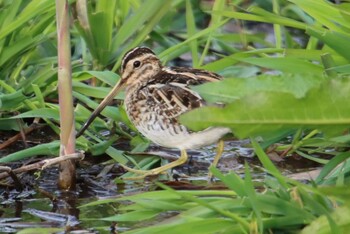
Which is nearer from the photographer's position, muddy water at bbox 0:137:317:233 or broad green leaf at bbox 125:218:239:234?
broad green leaf at bbox 125:218:239:234

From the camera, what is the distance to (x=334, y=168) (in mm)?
4375

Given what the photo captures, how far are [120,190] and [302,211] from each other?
139 centimetres

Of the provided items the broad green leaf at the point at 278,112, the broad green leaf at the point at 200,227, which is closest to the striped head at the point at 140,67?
the broad green leaf at the point at 200,227

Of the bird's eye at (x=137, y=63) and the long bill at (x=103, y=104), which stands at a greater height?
the bird's eye at (x=137, y=63)

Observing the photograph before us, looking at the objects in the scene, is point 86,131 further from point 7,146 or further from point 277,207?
point 277,207

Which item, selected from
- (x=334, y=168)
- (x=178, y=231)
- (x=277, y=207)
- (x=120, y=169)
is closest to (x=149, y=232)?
(x=178, y=231)

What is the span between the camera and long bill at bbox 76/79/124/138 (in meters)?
5.05

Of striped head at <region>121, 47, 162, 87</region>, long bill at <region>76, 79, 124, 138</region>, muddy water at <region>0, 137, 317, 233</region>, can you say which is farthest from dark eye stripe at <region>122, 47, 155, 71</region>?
muddy water at <region>0, 137, 317, 233</region>

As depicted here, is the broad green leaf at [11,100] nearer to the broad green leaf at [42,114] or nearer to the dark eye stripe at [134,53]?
the broad green leaf at [42,114]

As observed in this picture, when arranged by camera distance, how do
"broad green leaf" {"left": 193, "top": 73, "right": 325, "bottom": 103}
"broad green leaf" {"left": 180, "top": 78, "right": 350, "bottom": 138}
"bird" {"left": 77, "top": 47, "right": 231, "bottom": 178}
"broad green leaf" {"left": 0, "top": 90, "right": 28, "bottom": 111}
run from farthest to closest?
"broad green leaf" {"left": 0, "top": 90, "right": 28, "bottom": 111}, "bird" {"left": 77, "top": 47, "right": 231, "bottom": 178}, "broad green leaf" {"left": 193, "top": 73, "right": 325, "bottom": 103}, "broad green leaf" {"left": 180, "top": 78, "right": 350, "bottom": 138}

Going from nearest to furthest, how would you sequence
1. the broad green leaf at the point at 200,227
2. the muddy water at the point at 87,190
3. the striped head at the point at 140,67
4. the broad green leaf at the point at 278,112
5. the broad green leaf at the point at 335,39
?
the broad green leaf at the point at 278,112 → the broad green leaf at the point at 200,227 → the muddy water at the point at 87,190 → the broad green leaf at the point at 335,39 → the striped head at the point at 140,67

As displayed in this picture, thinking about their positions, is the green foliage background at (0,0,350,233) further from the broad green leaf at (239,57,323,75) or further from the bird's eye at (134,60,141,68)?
the bird's eye at (134,60,141,68)

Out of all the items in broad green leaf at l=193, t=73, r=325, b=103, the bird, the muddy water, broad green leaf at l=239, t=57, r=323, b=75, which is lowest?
the muddy water

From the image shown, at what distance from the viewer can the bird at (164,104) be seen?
486 centimetres
